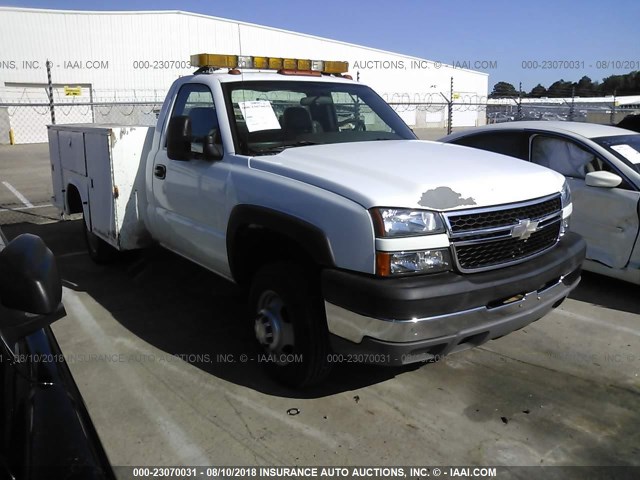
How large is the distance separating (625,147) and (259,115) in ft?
12.1

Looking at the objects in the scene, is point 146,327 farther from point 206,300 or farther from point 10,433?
point 10,433

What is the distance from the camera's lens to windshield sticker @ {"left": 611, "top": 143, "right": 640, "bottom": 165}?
5078 millimetres

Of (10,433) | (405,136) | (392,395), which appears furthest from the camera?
(405,136)

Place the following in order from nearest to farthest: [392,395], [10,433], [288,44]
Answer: [10,433] → [392,395] → [288,44]

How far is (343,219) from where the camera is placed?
109 inches

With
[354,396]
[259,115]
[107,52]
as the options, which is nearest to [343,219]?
[354,396]

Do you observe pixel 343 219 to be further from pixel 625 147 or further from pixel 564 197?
pixel 625 147

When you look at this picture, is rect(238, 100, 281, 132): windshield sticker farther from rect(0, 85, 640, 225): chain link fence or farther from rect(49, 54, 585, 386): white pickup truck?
rect(0, 85, 640, 225): chain link fence

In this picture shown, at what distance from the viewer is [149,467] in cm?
278

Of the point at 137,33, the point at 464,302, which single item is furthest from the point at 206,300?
the point at 137,33

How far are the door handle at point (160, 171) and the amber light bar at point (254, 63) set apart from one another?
877 millimetres

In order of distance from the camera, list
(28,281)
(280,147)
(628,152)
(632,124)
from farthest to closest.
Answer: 1. (632,124)
2. (628,152)
3. (280,147)
4. (28,281)

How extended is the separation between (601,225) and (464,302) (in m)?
3.00

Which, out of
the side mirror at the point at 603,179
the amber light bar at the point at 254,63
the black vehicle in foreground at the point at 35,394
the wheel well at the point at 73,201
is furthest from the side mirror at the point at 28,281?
the wheel well at the point at 73,201
